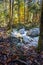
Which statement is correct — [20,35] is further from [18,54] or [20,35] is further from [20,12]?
[20,12]

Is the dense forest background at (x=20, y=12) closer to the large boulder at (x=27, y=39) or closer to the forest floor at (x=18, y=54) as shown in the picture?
the large boulder at (x=27, y=39)

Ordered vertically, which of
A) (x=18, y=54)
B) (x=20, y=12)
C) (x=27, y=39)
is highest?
(x=20, y=12)

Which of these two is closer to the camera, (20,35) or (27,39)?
(27,39)

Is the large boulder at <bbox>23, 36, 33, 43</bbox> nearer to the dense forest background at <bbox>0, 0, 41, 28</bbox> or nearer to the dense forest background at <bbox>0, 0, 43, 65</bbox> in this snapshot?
the dense forest background at <bbox>0, 0, 43, 65</bbox>

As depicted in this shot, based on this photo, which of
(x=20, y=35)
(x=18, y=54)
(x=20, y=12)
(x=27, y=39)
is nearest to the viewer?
(x=18, y=54)

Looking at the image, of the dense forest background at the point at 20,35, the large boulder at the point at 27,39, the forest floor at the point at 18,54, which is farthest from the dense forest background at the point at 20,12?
the forest floor at the point at 18,54

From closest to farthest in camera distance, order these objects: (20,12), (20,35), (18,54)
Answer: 1. (18,54)
2. (20,35)
3. (20,12)

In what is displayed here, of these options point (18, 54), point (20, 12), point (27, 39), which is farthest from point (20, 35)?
point (20, 12)

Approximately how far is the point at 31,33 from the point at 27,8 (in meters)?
3.66

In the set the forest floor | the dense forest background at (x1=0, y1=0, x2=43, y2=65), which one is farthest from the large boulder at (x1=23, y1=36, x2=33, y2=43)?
the forest floor

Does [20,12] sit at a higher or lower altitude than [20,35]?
higher

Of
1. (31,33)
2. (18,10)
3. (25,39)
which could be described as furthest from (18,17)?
(25,39)

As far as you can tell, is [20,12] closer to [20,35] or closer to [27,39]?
[20,35]

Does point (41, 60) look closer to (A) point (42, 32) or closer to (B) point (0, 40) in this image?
(A) point (42, 32)
